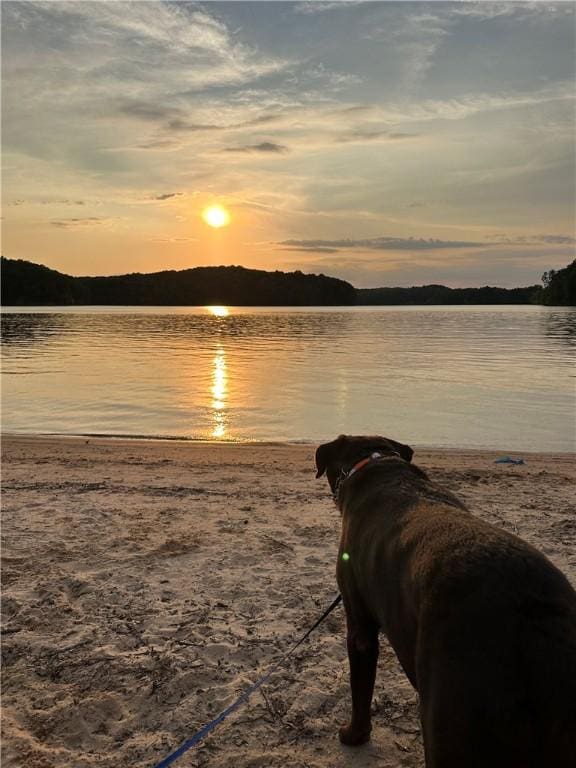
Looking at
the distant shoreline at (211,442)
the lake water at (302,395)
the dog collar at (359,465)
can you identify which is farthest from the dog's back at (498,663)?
the lake water at (302,395)

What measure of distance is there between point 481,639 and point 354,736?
1.99m

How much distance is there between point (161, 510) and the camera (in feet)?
25.5

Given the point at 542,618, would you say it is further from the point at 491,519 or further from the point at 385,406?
the point at 385,406

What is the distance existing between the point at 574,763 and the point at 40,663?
12.2ft

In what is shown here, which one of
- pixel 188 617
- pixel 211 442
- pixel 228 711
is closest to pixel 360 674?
pixel 228 711

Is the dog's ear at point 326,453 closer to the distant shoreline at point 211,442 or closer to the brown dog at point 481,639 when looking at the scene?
the brown dog at point 481,639

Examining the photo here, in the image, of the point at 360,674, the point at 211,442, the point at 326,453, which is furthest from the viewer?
the point at 211,442

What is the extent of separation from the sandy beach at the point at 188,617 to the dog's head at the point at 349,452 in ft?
4.73

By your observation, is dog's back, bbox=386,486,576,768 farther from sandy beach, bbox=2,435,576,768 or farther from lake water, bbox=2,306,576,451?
lake water, bbox=2,306,576,451

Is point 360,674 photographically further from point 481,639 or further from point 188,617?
point 188,617

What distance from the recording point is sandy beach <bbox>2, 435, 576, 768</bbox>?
3.56 metres

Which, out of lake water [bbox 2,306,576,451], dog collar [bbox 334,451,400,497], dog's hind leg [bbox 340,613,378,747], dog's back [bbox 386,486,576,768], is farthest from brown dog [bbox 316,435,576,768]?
lake water [bbox 2,306,576,451]

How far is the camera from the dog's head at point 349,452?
3980 millimetres

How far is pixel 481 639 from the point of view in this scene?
196 cm
